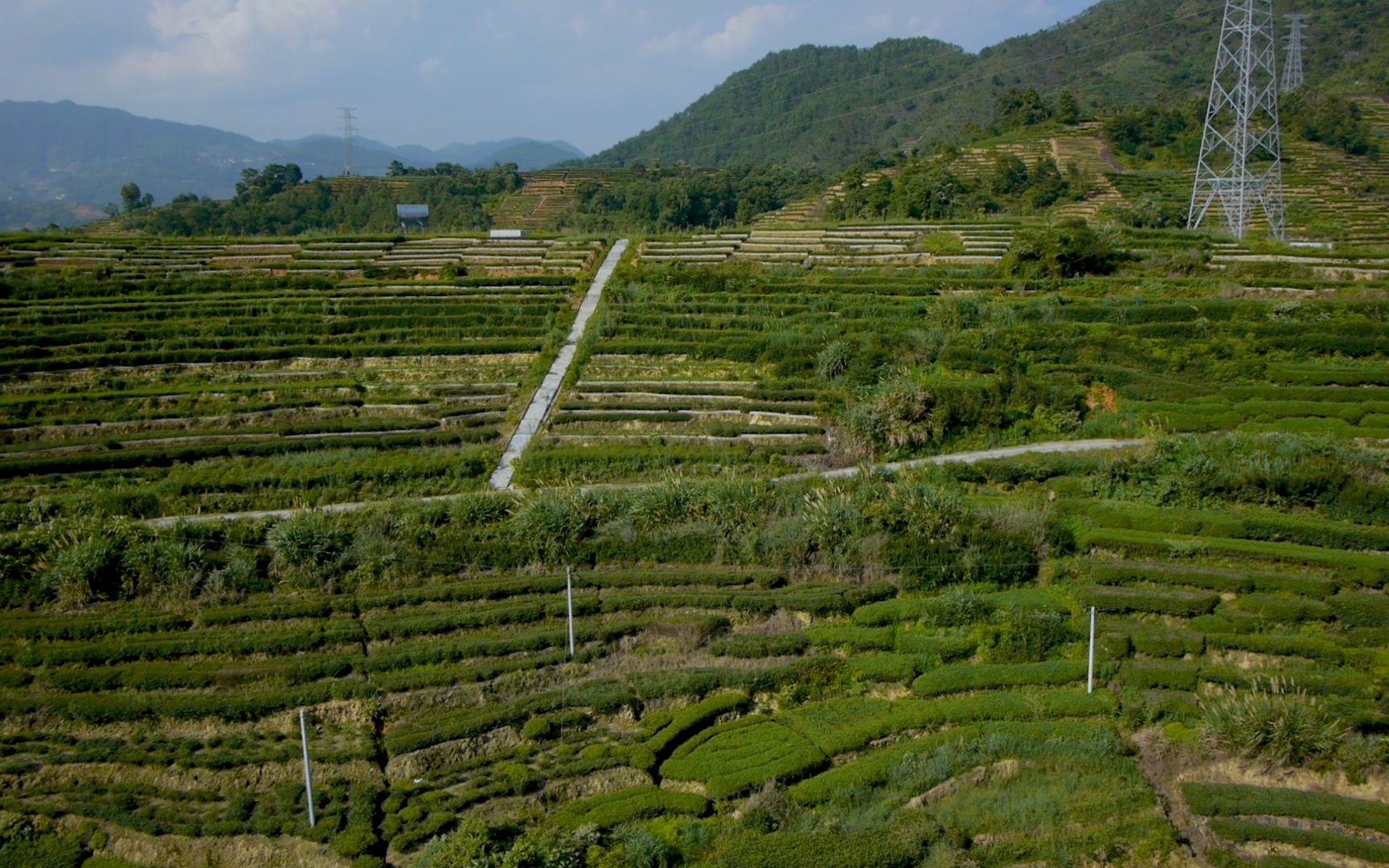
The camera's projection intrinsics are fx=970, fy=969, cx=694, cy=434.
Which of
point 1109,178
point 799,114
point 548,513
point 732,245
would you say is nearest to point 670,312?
point 732,245

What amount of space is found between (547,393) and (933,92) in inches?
4533

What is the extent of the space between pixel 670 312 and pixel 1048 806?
27.8 meters

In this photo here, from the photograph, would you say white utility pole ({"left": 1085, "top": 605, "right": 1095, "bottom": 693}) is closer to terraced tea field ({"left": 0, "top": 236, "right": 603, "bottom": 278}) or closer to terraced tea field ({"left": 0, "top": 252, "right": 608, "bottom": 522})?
terraced tea field ({"left": 0, "top": 252, "right": 608, "bottom": 522})

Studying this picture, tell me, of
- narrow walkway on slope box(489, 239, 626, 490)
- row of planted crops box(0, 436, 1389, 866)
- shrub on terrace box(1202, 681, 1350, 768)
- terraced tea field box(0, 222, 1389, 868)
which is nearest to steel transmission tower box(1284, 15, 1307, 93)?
terraced tea field box(0, 222, 1389, 868)

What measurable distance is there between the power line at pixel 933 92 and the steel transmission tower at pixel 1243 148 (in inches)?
1549

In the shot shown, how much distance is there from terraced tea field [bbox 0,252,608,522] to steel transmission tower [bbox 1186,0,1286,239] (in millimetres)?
32951

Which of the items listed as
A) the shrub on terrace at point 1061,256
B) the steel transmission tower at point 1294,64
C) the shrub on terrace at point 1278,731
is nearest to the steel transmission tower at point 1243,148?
the steel transmission tower at point 1294,64

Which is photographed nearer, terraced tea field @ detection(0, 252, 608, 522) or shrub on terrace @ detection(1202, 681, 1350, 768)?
shrub on terrace @ detection(1202, 681, 1350, 768)

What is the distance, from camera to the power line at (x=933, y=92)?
116 metres

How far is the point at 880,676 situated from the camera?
19.1 meters

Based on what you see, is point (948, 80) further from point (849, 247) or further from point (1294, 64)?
point (849, 247)

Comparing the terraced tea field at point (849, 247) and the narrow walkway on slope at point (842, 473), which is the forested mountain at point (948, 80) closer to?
the terraced tea field at point (849, 247)

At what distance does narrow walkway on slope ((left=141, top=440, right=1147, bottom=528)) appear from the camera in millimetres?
25062

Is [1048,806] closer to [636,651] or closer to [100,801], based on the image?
[636,651]
